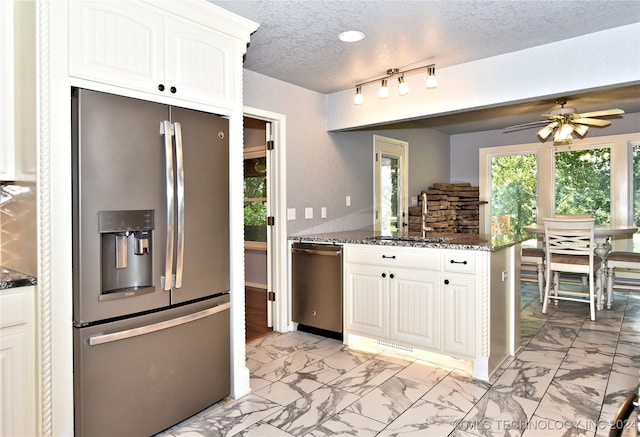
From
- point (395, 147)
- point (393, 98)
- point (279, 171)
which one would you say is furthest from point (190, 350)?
point (395, 147)

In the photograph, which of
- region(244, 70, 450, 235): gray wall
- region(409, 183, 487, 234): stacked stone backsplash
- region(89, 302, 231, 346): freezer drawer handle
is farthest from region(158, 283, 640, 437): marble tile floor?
region(409, 183, 487, 234): stacked stone backsplash

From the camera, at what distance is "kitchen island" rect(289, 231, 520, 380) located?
2781 millimetres

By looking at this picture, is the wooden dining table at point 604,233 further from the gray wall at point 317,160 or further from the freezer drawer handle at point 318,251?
the freezer drawer handle at point 318,251

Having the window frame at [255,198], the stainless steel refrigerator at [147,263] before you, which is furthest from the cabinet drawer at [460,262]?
the window frame at [255,198]

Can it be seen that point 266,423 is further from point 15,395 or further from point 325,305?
point 325,305

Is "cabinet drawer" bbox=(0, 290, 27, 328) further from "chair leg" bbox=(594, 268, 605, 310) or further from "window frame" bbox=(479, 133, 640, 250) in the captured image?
"window frame" bbox=(479, 133, 640, 250)

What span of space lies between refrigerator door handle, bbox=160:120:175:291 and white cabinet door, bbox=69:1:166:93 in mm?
214

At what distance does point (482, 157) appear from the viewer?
22.2 ft

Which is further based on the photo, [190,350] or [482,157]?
[482,157]

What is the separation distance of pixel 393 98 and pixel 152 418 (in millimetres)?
3155

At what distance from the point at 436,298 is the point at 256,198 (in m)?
3.27

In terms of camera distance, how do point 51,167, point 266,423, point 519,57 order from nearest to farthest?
point 51,167, point 266,423, point 519,57

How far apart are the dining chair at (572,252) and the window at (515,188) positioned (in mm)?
1817

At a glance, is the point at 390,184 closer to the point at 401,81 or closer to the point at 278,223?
the point at 278,223
